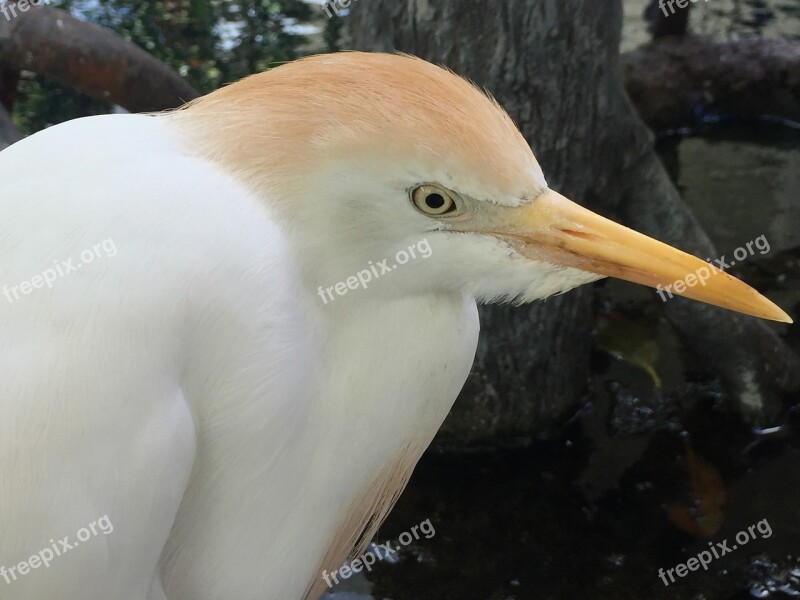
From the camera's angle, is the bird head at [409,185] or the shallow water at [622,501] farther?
the shallow water at [622,501]

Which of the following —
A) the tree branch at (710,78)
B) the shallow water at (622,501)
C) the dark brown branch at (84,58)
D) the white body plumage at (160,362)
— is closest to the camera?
the white body plumage at (160,362)

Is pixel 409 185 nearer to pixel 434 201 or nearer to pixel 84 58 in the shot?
pixel 434 201

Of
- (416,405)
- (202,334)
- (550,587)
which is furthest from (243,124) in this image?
(550,587)

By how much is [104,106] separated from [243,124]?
2.21 m

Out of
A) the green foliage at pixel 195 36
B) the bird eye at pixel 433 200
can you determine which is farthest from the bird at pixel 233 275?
the green foliage at pixel 195 36

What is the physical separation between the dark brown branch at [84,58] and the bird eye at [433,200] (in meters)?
1.13

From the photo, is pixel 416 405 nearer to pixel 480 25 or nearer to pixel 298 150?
pixel 298 150

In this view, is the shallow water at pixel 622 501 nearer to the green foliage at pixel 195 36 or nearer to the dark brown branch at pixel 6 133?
the dark brown branch at pixel 6 133

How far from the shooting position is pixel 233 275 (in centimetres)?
65

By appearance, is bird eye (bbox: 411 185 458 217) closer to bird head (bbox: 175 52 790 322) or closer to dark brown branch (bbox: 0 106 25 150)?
bird head (bbox: 175 52 790 322)

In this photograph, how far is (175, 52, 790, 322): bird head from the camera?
0.63m

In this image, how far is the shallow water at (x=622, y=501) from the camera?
172cm

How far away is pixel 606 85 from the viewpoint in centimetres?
165

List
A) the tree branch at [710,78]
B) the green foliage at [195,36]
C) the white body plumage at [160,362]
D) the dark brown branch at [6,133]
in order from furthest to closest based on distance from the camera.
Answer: the tree branch at [710,78]
the green foliage at [195,36]
the dark brown branch at [6,133]
the white body plumage at [160,362]
